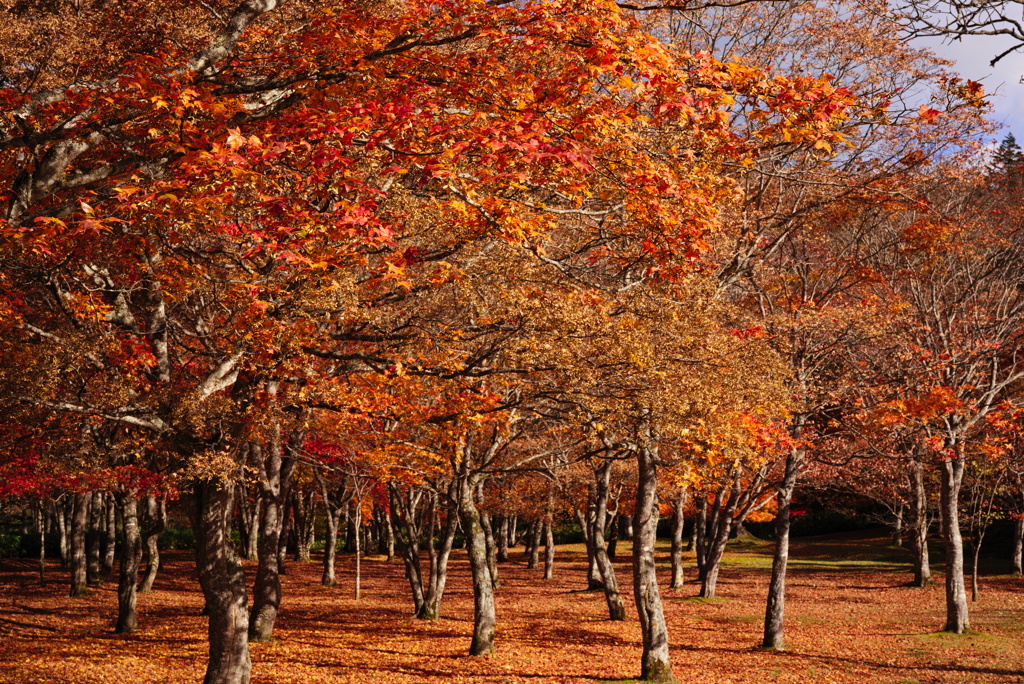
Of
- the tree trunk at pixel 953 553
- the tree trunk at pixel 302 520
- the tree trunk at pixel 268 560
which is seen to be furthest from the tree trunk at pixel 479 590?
the tree trunk at pixel 302 520

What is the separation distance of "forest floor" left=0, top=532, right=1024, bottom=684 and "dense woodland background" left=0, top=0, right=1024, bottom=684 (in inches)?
40.0

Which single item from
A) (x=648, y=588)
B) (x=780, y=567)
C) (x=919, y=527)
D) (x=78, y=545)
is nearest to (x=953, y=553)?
(x=780, y=567)

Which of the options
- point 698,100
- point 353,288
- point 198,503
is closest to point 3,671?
point 198,503

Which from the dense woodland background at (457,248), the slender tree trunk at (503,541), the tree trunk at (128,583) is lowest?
the slender tree trunk at (503,541)

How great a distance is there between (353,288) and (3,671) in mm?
9340

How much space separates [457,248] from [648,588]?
728 cm

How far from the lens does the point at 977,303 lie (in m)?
20.3

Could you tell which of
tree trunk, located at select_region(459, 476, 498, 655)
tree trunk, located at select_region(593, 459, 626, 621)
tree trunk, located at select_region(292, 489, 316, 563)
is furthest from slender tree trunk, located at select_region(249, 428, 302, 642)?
tree trunk, located at select_region(292, 489, 316, 563)

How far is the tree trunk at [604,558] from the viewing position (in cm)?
2161

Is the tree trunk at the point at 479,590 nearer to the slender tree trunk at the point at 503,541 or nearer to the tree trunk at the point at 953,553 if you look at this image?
the tree trunk at the point at 953,553

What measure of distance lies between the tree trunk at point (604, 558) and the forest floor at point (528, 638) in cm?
52

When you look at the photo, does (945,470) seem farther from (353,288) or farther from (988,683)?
(353,288)

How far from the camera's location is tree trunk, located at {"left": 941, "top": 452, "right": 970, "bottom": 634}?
18750mm

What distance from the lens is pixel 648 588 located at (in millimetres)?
14039
